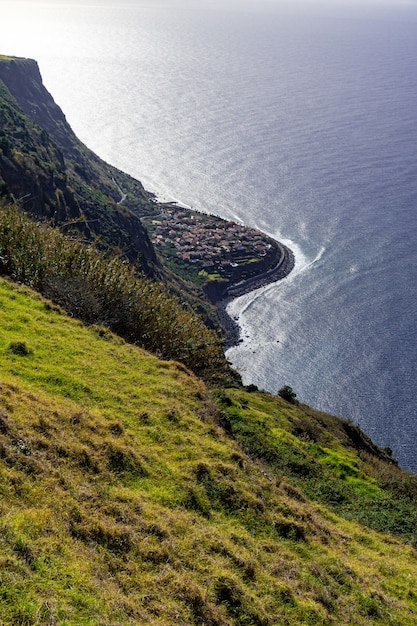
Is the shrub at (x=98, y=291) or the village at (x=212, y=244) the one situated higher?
the village at (x=212, y=244)

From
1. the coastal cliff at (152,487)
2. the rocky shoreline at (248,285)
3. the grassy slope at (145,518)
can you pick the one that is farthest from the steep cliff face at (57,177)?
the rocky shoreline at (248,285)

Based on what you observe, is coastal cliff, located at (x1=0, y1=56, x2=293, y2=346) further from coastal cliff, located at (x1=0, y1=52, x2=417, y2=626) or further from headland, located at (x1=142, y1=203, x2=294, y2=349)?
coastal cliff, located at (x1=0, y1=52, x2=417, y2=626)

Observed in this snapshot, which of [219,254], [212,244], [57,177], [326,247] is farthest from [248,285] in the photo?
[57,177]

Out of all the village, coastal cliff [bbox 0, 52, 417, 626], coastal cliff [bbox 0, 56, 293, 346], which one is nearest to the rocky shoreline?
coastal cliff [bbox 0, 56, 293, 346]

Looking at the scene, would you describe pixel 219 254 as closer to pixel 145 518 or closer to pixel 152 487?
pixel 152 487

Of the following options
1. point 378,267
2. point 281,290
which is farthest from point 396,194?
point 281,290

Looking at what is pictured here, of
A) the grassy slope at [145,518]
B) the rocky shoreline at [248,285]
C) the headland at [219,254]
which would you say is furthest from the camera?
the headland at [219,254]

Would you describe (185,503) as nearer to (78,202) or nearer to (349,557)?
(349,557)

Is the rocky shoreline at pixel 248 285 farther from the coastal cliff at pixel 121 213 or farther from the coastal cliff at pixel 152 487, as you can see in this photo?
the coastal cliff at pixel 152 487
